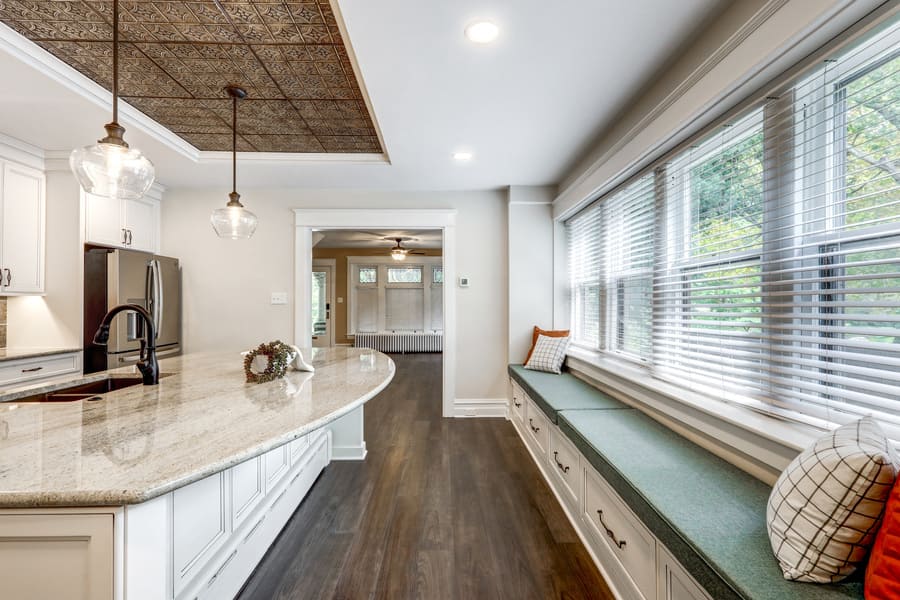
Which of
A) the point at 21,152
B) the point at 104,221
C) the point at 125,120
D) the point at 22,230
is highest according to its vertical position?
the point at 125,120

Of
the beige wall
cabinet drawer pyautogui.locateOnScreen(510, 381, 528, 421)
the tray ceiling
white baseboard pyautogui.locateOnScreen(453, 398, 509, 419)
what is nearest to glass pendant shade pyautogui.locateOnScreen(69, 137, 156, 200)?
the tray ceiling

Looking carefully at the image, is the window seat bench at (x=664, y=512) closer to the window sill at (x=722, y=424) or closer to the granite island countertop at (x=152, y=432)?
the window sill at (x=722, y=424)

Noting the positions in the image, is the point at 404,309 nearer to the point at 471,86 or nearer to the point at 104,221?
the point at 104,221

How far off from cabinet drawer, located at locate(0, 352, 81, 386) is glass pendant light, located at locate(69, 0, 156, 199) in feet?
6.44

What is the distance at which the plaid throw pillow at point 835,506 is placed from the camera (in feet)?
2.89

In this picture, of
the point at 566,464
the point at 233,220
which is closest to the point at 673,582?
the point at 566,464

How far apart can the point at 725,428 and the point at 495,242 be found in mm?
2906

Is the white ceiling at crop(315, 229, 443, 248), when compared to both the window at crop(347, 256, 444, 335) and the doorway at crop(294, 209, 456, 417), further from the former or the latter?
the doorway at crop(294, 209, 456, 417)

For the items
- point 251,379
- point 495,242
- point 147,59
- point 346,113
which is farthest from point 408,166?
point 251,379

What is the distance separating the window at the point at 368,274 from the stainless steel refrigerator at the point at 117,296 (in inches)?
215

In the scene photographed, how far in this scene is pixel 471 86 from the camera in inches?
85.2

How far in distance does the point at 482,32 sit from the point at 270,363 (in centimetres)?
183

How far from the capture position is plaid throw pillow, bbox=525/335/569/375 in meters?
3.53

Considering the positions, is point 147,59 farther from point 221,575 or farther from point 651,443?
point 651,443
